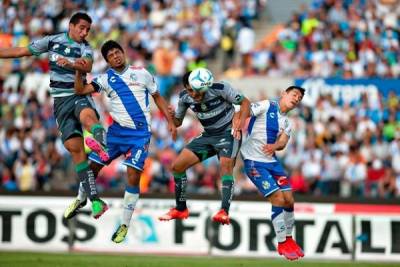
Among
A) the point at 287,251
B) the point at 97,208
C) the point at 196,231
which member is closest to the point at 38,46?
the point at 97,208

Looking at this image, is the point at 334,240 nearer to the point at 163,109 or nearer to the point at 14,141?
the point at 163,109

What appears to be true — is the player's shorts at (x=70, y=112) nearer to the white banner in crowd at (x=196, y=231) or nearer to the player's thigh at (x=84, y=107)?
the player's thigh at (x=84, y=107)

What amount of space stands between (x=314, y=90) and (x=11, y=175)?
8.27 m

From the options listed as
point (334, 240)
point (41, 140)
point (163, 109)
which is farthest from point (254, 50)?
point (163, 109)

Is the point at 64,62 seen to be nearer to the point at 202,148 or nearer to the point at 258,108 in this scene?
the point at 202,148

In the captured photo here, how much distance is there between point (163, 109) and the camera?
20141 mm

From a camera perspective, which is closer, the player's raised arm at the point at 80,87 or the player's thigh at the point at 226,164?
the player's raised arm at the point at 80,87

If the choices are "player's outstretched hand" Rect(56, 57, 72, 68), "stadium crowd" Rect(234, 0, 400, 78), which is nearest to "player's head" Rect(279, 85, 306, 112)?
"player's outstretched hand" Rect(56, 57, 72, 68)

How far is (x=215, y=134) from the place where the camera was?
2031 cm

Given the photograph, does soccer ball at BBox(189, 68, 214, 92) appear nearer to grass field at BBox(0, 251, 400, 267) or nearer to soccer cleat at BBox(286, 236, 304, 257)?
soccer cleat at BBox(286, 236, 304, 257)

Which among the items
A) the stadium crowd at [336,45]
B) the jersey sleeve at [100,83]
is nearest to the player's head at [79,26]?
the jersey sleeve at [100,83]

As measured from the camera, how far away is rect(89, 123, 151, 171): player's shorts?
1989 cm

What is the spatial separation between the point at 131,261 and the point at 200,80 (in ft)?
17.6

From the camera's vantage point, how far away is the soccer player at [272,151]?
68.3ft
